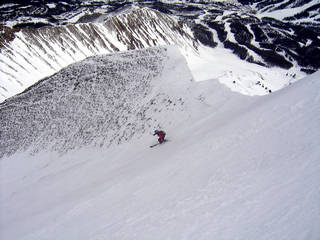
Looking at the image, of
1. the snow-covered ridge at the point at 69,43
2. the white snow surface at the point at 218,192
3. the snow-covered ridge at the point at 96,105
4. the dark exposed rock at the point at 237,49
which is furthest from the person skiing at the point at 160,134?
the dark exposed rock at the point at 237,49

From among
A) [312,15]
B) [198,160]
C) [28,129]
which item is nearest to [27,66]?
[28,129]

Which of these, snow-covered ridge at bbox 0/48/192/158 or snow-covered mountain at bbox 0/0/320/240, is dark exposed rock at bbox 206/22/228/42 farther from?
snow-covered ridge at bbox 0/48/192/158

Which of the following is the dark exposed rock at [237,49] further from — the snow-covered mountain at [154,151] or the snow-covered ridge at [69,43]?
the snow-covered mountain at [154,151]

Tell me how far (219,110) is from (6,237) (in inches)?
513

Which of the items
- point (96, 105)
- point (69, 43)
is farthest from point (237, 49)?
point (96, 105)

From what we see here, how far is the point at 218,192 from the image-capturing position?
5312mm

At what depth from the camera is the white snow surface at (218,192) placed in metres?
3.83

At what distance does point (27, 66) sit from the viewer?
139ft

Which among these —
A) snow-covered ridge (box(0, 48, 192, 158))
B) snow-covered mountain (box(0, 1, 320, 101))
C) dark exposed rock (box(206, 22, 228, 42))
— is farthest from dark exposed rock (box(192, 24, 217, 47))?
snow-covered ridge (box(0, 48, 192, 158))

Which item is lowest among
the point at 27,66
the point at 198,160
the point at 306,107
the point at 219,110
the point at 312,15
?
the point at 312,15

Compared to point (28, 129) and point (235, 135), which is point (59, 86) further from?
point (235, 135)

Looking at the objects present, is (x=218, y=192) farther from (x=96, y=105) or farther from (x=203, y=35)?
(x=203, y=35)

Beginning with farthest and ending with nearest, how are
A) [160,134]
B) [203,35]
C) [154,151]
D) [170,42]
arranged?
[203,35]
[170,42]
[160,134]
[154,151]

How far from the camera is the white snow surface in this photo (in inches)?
151
